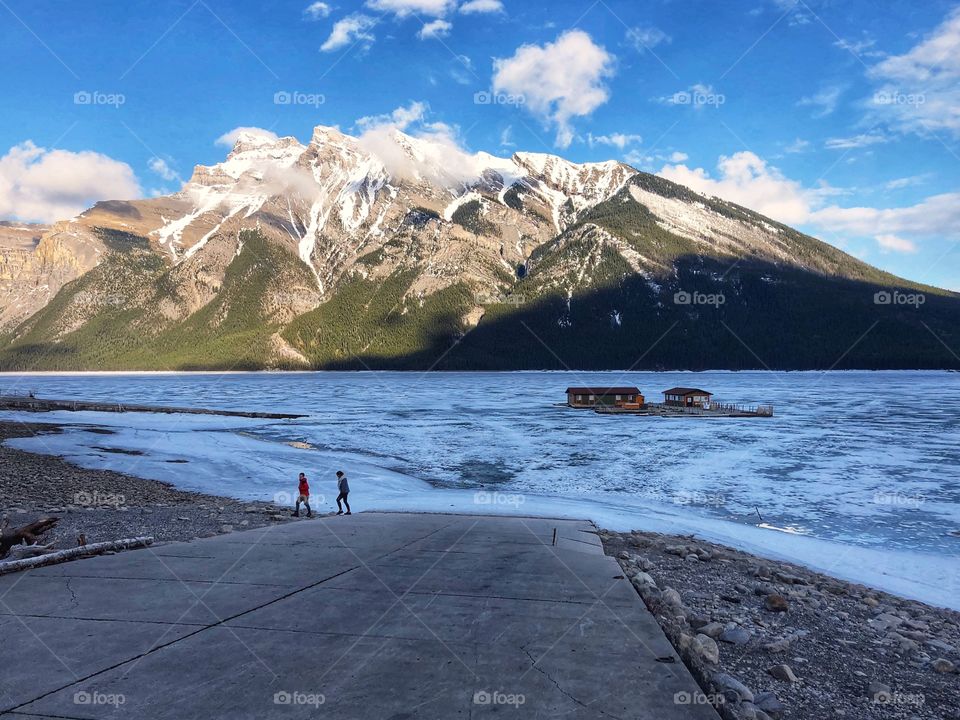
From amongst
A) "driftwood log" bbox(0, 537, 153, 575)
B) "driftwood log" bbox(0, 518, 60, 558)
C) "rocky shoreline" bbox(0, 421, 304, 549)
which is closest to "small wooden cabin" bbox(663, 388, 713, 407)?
"rocky shoreline" bbox(0, 421, 304, 549)

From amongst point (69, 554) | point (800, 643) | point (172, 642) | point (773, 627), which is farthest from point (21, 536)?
point (800, 643)

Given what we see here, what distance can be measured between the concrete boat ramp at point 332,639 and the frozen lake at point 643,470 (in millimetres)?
12037

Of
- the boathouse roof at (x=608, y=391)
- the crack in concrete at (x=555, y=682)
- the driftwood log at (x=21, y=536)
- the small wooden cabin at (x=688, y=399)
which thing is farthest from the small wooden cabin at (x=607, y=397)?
the crack in concrete at (x=555, y=682)

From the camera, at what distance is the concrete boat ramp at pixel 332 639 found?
16.6 feet

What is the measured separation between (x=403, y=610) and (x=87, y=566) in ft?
17.8

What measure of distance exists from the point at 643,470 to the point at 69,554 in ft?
106

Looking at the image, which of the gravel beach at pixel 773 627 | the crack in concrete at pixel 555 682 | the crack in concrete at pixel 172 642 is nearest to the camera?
the crack in concrete at pixel 555 682

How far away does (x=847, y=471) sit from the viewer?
34.8m

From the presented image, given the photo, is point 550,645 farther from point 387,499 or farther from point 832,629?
point 387,499

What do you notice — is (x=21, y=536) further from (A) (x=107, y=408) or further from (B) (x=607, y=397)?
(B) (x=607, y=397)

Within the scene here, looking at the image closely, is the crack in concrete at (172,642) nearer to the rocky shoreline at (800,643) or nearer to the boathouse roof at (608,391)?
the rocky shoreline at (800,643)

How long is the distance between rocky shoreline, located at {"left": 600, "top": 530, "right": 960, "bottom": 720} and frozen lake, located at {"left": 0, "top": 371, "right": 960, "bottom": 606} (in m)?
4.68

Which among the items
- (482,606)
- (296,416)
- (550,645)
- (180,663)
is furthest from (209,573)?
(296,416)

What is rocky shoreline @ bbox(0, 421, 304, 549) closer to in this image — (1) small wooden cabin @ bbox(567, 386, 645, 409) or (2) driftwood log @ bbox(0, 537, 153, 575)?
(2) driftwood log @ bbox(0, 537, 153, 575)
